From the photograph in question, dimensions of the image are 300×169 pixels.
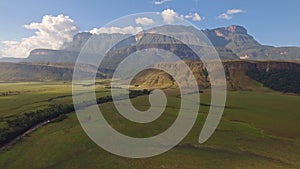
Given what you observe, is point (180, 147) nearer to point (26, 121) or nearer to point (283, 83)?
point (26, 121)

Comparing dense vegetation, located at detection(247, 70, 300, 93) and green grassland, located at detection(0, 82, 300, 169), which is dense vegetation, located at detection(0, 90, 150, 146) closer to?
green grassland, located at detection(0, 82, 300, 169)

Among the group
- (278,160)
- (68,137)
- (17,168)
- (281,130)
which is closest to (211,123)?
(281,130)

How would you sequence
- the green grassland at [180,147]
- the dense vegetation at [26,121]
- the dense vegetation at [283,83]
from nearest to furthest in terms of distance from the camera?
the green grassland at [180,147], the dense vegetation at [26,121], the dense vegetation at [283,83]

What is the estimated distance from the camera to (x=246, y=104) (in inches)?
4454

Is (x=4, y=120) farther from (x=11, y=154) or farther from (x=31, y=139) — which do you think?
(x=11, y=154)

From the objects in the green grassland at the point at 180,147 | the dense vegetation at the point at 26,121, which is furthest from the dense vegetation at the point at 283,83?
the dense vegetation at the point at 26,121

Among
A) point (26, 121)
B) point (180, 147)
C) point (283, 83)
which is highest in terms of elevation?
point (283, 83)

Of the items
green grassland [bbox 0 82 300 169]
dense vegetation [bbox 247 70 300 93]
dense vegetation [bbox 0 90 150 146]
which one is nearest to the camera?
green grassland [bbox 0 82 300 169]

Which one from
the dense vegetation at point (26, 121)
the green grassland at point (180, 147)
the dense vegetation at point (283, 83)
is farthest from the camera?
the dense vegetation at point (283, 83)

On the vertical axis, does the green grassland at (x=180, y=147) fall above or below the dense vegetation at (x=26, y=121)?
below

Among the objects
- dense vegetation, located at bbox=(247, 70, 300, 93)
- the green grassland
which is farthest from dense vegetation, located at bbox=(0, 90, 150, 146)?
dense vegetation, located at bbox=(247, 70, 300, 93)

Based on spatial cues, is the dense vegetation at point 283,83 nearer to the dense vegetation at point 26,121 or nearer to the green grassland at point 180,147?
the green grassland at point 180,147

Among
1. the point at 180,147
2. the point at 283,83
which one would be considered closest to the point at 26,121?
the point at 180,147

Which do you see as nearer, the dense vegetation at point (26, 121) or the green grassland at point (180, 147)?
the green grassland at point (180, 147)
